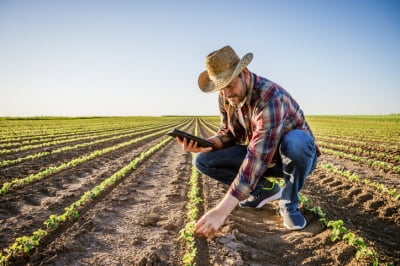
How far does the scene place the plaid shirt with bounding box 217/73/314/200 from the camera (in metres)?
2.32

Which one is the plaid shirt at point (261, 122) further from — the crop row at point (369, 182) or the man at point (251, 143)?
the crop row at point (369, 182)

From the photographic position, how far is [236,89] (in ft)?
8.61

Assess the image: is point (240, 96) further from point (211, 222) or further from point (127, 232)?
point (127, 232)

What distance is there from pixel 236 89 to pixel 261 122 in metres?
0.39

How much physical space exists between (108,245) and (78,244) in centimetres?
30

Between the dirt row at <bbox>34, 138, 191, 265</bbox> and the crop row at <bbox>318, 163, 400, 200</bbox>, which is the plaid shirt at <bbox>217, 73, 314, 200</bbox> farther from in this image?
the crop row at <bbox>318, 163, 400, 200</bbox>

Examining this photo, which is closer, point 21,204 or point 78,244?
point 78,244

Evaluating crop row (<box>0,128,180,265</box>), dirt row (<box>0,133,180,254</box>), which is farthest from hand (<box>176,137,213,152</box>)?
dirt row (<box>0,133,180,254</box>)

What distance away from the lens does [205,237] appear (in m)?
2.95

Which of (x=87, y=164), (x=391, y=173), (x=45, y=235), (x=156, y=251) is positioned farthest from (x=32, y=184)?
(x=391, y=173)

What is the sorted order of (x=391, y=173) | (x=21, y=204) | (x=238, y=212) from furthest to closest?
(x=391, y=173) → (x=21, y=204) → (x=238, y=212)

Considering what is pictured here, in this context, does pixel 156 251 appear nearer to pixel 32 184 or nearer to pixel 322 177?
pixel 32 184

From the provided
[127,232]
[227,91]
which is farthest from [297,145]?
[127,232]

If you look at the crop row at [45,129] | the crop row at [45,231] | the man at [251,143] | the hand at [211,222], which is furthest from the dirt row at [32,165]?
the crop row at [45,129]
